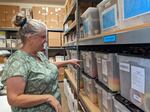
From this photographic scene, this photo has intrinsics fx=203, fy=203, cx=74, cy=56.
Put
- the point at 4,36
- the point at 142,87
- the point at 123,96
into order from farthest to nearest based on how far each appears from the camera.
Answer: the point at 4,36 → the point at 123,96 → the point at 142,87

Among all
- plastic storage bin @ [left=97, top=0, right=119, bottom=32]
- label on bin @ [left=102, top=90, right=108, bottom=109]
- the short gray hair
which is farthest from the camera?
the short gray hair

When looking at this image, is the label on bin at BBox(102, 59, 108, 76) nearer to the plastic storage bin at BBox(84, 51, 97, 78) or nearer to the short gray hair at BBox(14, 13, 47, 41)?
the plastic storage bin at BBox(84, 51, 97, 78)

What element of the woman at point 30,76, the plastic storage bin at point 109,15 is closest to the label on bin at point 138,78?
the plastic storage bin at point 109,15

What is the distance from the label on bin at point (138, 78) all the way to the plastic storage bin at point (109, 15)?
347mm

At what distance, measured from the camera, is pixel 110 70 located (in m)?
1.36

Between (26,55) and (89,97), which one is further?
(89,97)

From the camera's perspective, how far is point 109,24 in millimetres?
1374

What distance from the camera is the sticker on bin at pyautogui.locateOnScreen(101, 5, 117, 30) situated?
124cm

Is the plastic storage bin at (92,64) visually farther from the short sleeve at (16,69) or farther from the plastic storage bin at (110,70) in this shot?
the short sleeve at (16,69)

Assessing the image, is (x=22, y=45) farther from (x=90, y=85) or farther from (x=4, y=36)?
(x=4, y=36)

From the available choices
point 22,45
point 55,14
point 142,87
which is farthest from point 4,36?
point 142,87

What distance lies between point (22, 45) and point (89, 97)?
2.83 ft

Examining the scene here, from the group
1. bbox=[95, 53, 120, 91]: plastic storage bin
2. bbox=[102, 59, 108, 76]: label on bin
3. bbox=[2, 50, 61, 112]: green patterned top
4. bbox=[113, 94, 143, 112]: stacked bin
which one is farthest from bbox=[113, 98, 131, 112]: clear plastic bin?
bbox=[2, 50, 61, 112]: green patterned top

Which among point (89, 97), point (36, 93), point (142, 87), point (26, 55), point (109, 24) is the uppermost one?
point (109, 24)
